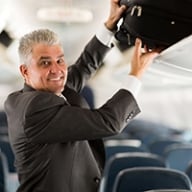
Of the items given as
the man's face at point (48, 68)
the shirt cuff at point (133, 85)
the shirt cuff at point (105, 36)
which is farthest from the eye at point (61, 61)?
the shirt cuff at point (105, 36)

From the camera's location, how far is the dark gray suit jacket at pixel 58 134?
2436mm

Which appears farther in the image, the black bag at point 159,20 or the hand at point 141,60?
the hand at point 141,60

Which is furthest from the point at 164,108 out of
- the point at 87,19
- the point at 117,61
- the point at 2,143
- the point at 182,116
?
the point at 2,143

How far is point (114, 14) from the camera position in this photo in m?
2.83

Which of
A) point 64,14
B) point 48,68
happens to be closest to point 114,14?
point 48,68

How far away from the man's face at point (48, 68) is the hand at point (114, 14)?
343 mm

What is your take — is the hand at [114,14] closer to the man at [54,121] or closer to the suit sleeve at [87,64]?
the man at [54,121]

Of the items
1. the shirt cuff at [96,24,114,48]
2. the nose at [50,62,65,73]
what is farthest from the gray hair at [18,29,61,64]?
the shirt cuff at [96,24,114,48]

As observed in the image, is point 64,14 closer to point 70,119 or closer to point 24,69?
point 24,69

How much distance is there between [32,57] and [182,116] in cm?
870

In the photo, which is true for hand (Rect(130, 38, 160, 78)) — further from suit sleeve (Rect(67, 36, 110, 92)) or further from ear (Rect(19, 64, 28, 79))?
suit sleeve (Rect(67, 36, 110, 92))

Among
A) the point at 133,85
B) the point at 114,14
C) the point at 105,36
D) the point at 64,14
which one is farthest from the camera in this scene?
the point at 64,14

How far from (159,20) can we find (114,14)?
631 mm

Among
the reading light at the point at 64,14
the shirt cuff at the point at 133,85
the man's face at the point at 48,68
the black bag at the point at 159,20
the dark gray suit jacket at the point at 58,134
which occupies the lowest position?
the reading light at the point at 64,14
